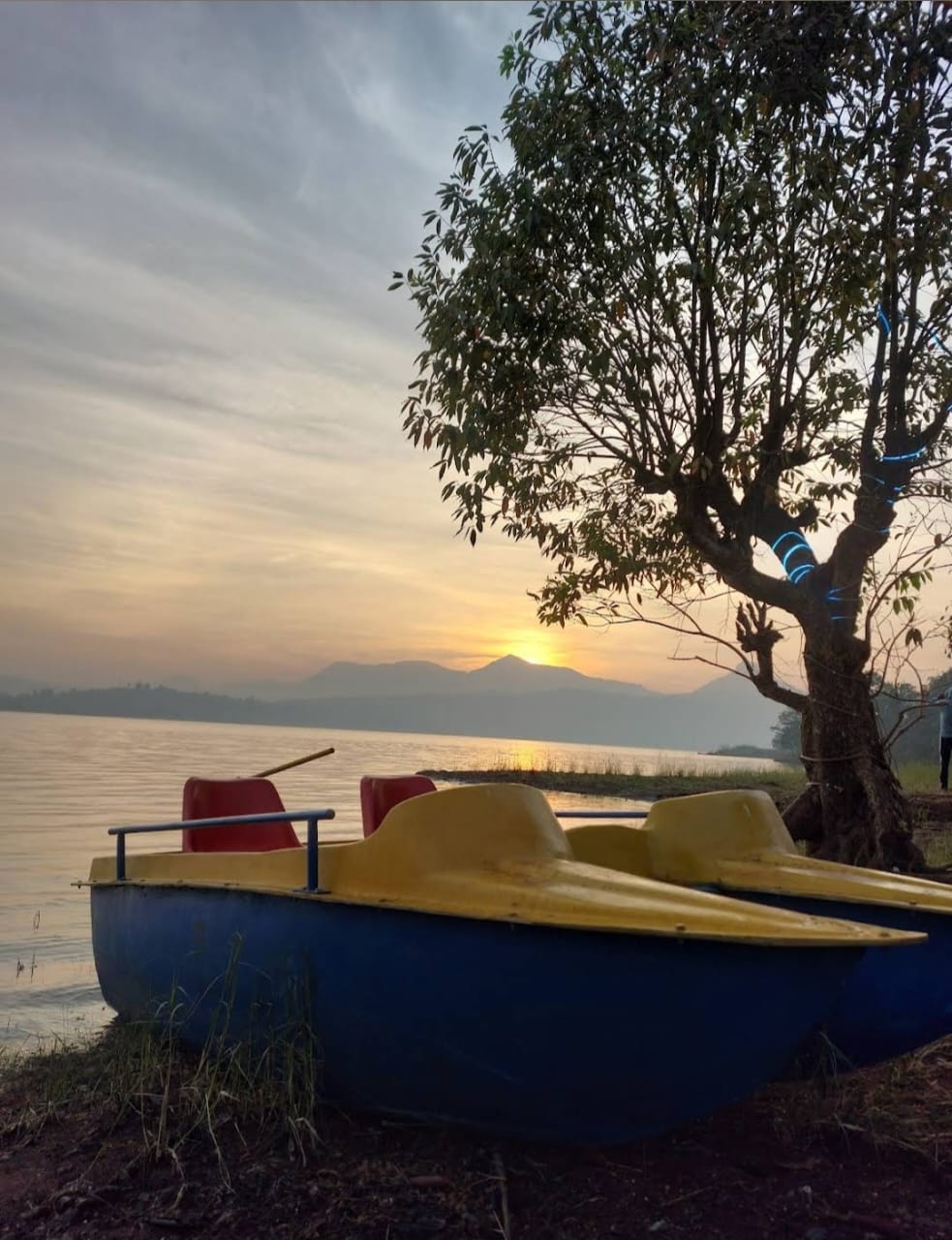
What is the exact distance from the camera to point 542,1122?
12.4ft

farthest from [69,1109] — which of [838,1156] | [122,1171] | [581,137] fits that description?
[581,137]

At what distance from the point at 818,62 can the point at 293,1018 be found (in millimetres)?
6967

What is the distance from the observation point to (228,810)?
6.05 meters

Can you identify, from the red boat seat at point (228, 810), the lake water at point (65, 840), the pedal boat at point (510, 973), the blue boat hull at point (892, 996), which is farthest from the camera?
the lake water at point (65, 840)

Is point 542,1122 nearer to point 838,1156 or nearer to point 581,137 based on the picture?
point 838,1156

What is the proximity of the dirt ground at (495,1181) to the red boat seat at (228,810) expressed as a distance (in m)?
1.79

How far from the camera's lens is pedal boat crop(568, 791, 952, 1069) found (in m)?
4.35

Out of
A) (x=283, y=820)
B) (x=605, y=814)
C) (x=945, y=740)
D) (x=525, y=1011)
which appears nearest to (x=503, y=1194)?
(x=525, y=1011)

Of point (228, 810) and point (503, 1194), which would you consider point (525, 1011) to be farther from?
point (228, 810)

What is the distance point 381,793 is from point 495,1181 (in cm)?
204

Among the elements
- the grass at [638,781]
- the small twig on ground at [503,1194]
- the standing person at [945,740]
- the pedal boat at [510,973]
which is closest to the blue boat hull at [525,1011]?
the pedal boat at [510,973]

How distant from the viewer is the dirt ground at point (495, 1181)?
3.42 meters

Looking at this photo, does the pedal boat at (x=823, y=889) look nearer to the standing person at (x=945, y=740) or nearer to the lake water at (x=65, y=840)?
the lake water at (x=65, y=840)

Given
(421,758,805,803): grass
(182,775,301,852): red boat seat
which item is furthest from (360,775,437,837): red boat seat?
(421,758,805,803): grass
